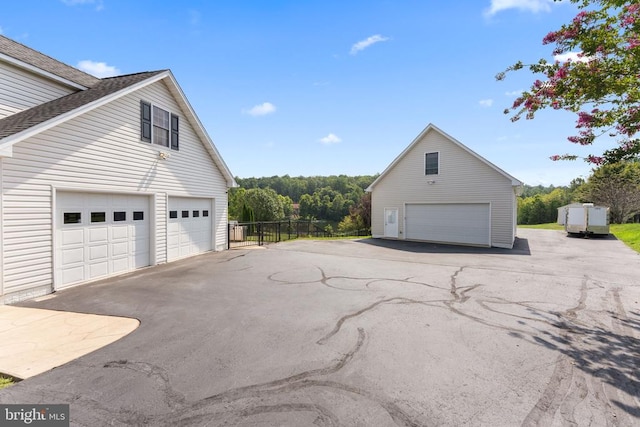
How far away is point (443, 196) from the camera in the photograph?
55.5 feet

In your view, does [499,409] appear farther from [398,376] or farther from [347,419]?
[347,419]

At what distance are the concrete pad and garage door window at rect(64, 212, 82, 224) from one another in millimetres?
2276

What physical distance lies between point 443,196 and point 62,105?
16554 millimetres

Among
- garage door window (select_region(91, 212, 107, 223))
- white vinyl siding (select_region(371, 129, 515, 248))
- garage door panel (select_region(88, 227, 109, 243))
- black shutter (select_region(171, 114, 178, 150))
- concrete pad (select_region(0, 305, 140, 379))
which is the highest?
black shutter (select_region(171, 114, 178, 150))

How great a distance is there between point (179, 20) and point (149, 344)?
1110 cm

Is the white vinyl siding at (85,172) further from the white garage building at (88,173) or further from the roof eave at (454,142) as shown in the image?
the roof eave at (454,142)

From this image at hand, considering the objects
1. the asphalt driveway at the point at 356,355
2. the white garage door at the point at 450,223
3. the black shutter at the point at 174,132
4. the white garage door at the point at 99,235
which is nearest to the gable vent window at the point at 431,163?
the white garage door at the point at 450,223

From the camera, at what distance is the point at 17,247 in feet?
21.0

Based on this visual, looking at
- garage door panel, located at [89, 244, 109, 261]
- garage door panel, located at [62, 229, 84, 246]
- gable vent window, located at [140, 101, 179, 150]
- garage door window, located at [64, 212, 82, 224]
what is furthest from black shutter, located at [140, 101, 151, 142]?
garage door panel, located at [89, 244, 109, 261]

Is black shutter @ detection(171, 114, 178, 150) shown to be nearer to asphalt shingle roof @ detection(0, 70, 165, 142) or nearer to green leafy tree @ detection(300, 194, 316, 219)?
asphalt shingle roof @ detection(0, 70, 165, 142)

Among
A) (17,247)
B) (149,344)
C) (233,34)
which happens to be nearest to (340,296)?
(149,344)

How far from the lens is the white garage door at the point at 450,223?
15.8 m

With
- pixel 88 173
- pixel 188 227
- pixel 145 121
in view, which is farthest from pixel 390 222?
pixel 88 173

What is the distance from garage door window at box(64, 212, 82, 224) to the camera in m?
7.52
